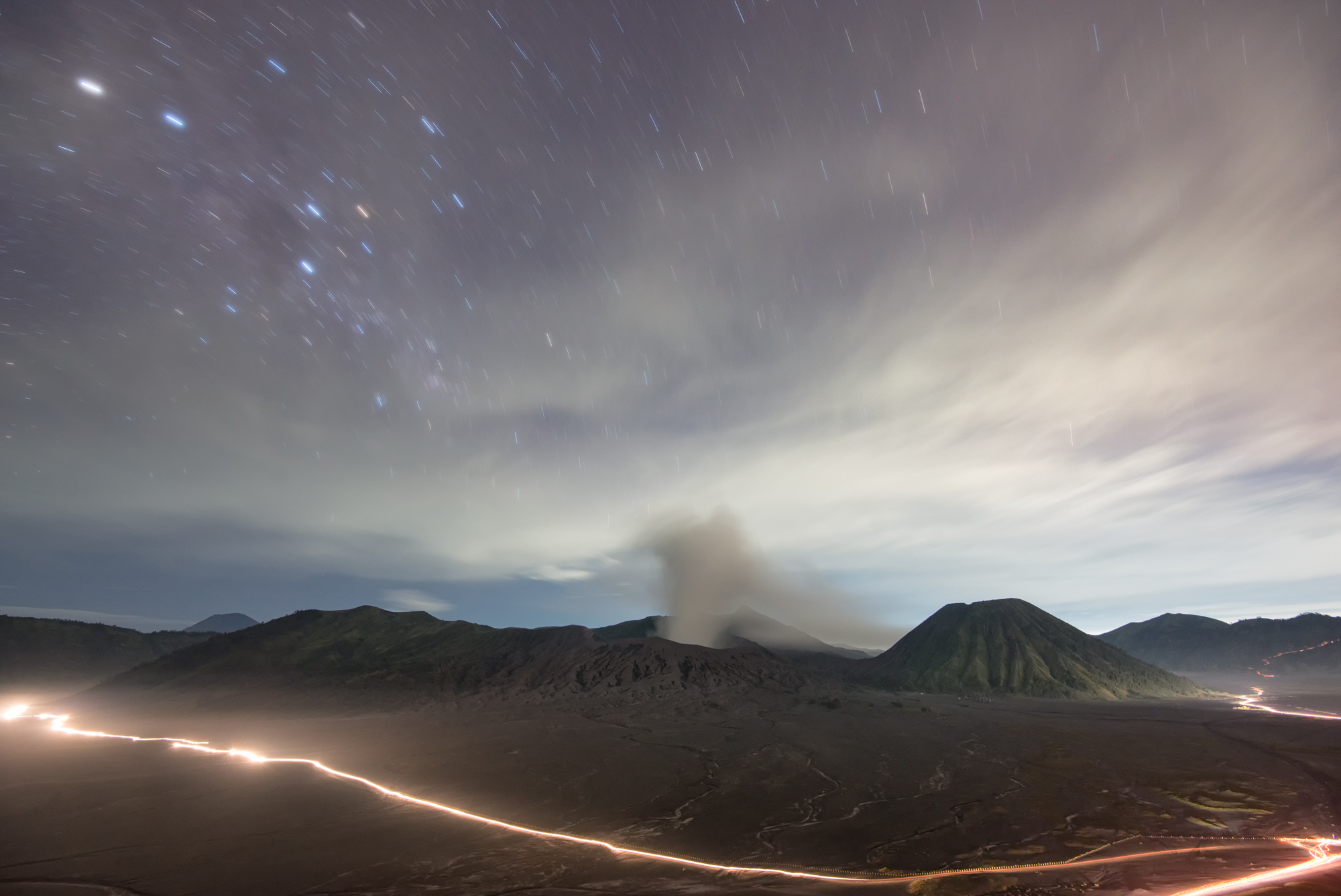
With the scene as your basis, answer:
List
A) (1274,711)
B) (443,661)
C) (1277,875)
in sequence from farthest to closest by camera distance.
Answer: (443,661), (1274,711), (1277,875)

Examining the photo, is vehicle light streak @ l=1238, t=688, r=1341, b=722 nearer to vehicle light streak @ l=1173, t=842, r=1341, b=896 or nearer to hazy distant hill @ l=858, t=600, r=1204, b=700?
hazy distant hill @ l=858, t=600, r=1204, b=700

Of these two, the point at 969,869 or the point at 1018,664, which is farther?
the point at 1018,664

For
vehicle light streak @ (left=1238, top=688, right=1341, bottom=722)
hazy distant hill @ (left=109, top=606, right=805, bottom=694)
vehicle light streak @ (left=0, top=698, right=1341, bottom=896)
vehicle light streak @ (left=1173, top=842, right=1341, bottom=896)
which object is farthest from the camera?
hazy distant hill @ (left=109, top=606, right=805, bottom=694)

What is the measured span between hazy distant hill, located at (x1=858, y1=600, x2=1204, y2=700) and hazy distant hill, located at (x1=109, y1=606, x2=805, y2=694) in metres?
52.2

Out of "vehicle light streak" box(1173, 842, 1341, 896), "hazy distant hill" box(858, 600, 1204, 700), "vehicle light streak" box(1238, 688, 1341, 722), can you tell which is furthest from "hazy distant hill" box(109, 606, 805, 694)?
"vehicle light streak" box(1173, 842, 1341, 896)

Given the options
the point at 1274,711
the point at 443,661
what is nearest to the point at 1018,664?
the point at 1274,711

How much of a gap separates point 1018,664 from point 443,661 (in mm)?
162707

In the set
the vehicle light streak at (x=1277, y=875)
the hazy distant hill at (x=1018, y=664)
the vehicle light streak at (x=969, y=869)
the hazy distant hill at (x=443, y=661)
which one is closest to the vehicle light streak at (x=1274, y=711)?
the hazy distant hill at (x=1018, y=664)

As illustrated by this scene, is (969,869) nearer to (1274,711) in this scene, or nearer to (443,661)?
(1274,711)

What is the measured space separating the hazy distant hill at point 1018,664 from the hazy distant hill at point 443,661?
5220cm

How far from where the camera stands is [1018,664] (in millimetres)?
161000

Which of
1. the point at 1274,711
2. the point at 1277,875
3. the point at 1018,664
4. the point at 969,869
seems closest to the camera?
the point at 1277,875

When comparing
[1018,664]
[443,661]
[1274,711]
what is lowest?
[1274,711]

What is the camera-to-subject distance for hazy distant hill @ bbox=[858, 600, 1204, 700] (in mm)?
149750
